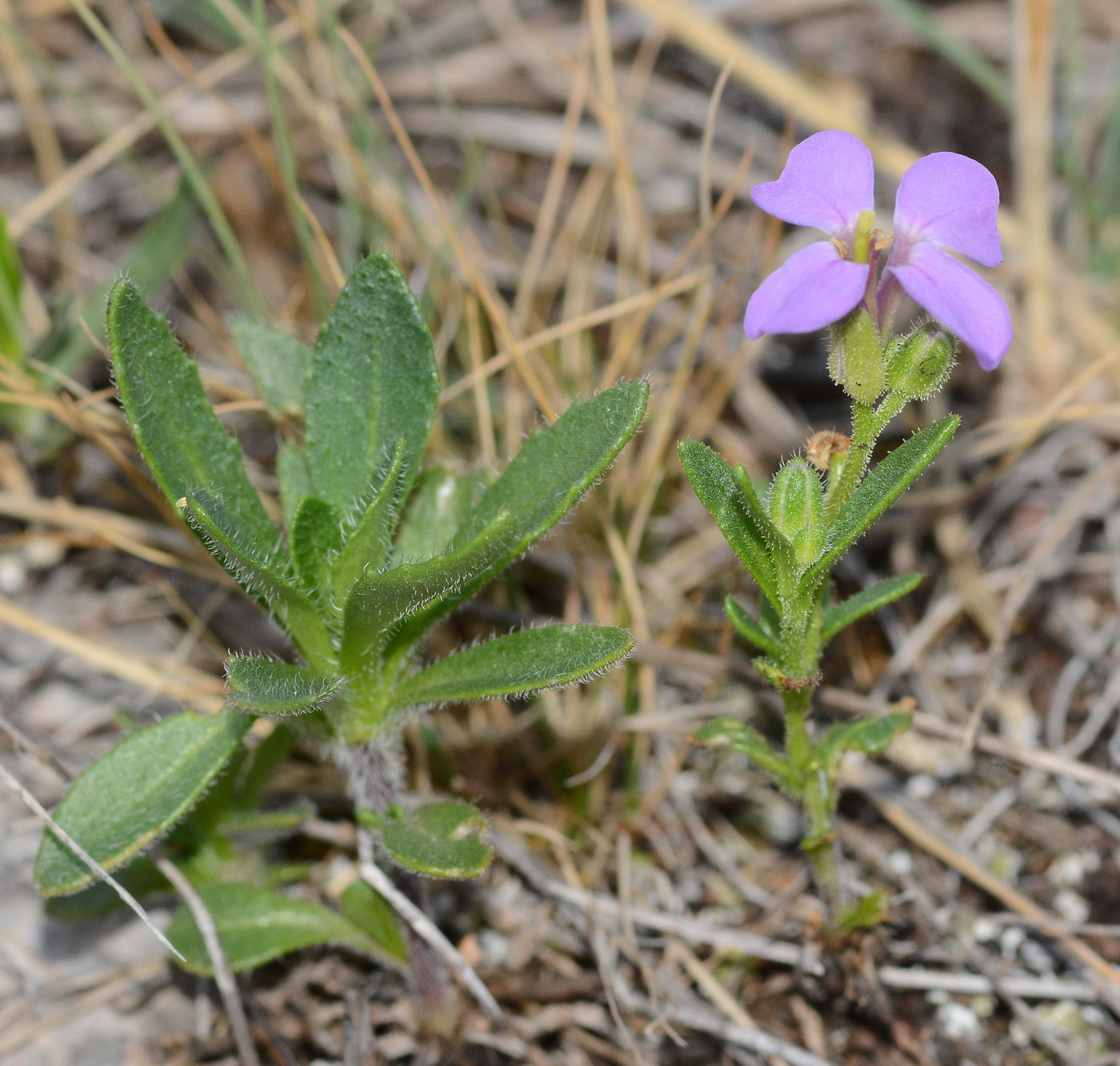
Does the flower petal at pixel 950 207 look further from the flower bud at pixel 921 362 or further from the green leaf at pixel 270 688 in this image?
the green leaf at pixel 270 688

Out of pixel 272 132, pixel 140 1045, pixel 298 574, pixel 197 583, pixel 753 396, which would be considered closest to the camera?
pixel 298 574

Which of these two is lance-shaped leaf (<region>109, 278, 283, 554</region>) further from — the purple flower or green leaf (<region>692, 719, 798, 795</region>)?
the purple flower

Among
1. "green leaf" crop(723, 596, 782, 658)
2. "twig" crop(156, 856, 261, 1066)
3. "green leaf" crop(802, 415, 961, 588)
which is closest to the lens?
"green leaf" crop(802, 415, 961, 588)

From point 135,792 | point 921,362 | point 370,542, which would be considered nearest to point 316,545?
point 370,542

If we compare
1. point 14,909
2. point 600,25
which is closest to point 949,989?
point 14,909

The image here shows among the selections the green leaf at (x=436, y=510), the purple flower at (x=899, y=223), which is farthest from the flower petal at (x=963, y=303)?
the green leaf at (x=436, y=510)

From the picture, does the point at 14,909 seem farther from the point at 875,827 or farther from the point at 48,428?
the point at 875,827

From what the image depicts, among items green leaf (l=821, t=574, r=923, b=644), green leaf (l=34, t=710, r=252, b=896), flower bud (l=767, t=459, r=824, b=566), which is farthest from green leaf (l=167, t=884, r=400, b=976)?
flower bud (l=767, t=459, r=824, b=566)
